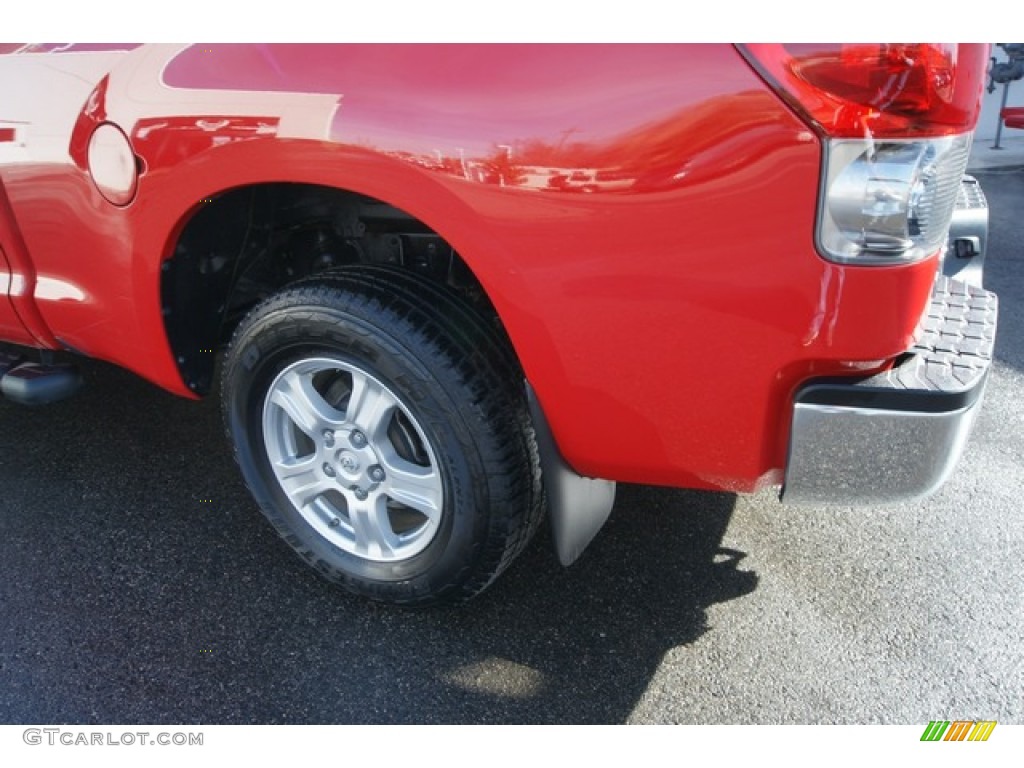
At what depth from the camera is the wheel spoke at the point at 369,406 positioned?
6.88 feet

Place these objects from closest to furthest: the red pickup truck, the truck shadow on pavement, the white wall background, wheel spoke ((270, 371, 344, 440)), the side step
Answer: the red pickup truck < the truck shadow on pavement < wheel spoke ((270, 371, 344, 440)) < the side step < the white wall background

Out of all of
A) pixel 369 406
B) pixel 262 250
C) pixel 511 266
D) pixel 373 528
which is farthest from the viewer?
pixel 262 250

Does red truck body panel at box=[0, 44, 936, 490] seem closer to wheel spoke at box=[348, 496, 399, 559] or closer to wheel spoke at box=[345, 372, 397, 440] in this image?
wheel spoke at box=[345, 372, 397, 440]

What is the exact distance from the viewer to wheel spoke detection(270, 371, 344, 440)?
220 cm

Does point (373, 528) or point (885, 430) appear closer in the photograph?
point (885, 430)

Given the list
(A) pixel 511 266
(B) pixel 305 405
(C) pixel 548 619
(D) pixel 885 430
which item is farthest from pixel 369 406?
(D) pixel 885 430

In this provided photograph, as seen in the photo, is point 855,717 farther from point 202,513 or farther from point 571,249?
point 202,513

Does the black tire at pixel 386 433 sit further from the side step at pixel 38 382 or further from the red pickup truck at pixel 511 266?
the side step at pixel 38 382

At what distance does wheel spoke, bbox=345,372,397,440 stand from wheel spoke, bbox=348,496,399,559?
20 cm

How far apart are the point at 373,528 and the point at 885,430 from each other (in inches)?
49.3

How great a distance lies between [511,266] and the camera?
172cm

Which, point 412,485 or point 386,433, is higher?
point 386,433
